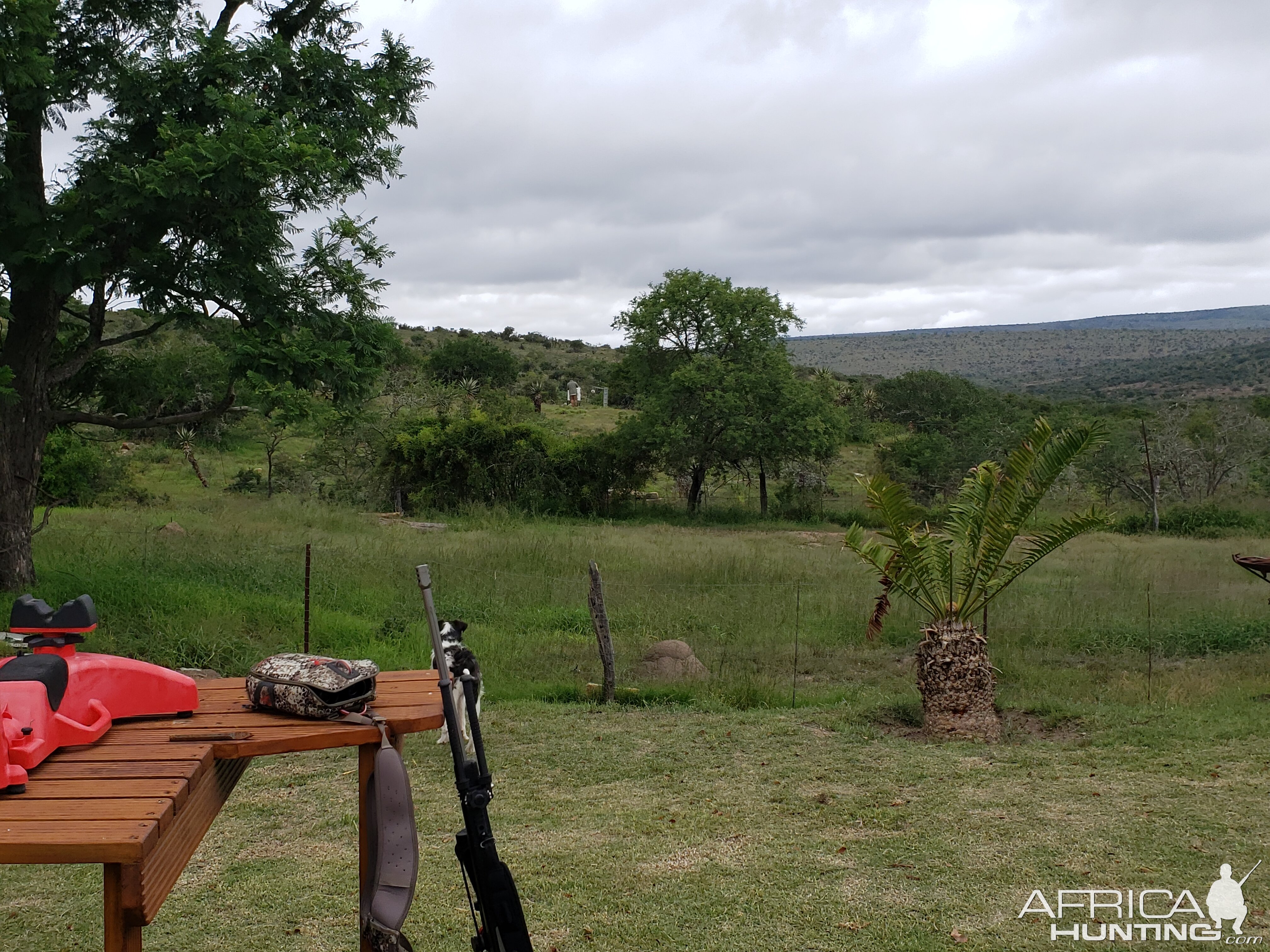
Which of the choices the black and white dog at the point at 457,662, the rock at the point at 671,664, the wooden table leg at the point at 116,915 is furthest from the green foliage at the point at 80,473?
the wooden table leg at the point at 116,915

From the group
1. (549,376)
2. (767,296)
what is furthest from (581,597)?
(549,376)

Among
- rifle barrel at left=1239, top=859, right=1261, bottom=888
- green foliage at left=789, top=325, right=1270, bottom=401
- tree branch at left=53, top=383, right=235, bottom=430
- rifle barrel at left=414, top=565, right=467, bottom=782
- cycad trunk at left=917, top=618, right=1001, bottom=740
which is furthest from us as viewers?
green foliage at left=789, top=325, right=1270, bottom=401

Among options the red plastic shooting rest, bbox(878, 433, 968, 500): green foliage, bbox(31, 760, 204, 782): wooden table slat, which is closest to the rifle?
bbox(31, 760, 204, 782): wooden table slat

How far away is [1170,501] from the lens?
97.2 ft

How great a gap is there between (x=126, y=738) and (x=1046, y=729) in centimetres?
769

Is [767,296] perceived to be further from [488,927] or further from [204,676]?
[488,927]

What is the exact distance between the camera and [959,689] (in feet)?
28.6

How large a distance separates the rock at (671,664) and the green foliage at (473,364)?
36.7m

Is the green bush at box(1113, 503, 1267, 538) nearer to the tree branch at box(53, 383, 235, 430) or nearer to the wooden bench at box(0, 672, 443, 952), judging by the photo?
the tree branch at box(53, 383, 235, 430)

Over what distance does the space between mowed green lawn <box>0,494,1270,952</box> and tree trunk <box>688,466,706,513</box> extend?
13.7 m

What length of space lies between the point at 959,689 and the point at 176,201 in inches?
352

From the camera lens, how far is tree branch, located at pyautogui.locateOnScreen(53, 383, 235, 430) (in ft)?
40.0

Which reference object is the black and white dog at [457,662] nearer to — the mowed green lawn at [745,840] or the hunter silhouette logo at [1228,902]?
the mowed green lawn at [745,840]

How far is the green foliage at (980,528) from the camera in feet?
30.1
